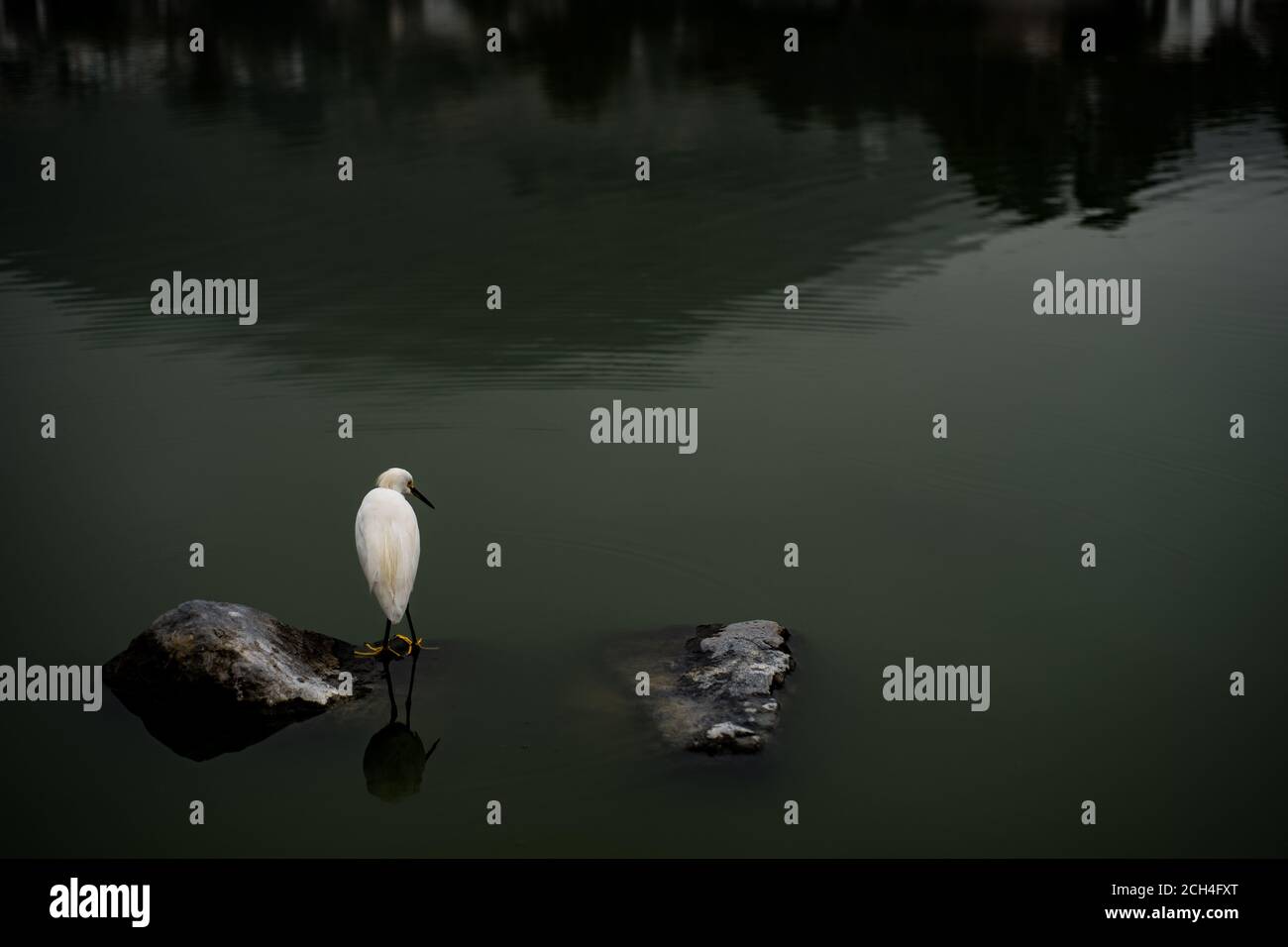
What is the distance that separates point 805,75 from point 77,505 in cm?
2599

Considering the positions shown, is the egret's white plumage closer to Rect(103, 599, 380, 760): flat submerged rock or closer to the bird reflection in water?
Rect(103, 599, 380, 760): flat submerged rock

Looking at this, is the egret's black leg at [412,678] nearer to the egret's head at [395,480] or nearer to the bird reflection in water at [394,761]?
the bird reflection in water at [394,761]

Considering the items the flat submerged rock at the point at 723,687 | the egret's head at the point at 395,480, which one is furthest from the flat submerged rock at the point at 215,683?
the flat submerged rock at the point at 723,687

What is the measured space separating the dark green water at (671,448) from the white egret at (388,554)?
17.7 inches

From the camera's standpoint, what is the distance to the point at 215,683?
924 centimetres

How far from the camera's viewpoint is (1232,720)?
9703 mm

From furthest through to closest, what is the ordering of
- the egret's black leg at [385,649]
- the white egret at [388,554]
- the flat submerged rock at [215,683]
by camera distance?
1. the egret's black leg at [385,649]
2. the white egret at [388,554]
3. the flat submerged rock at [215,683]

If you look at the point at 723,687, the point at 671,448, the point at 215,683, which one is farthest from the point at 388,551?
the point at 671,448

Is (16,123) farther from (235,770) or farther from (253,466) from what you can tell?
(235,770)

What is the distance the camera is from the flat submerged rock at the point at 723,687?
8984 millimetres

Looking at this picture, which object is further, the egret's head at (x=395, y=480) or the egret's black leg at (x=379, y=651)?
the egret's head at (x=395, y=480)

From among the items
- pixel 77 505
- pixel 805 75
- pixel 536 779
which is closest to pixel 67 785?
pixel 536 779

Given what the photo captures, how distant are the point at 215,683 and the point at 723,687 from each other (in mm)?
3232

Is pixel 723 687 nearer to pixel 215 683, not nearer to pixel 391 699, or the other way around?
pixel 391 699
